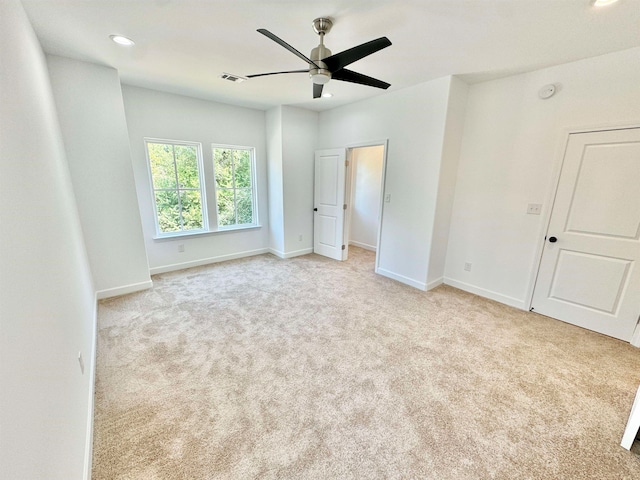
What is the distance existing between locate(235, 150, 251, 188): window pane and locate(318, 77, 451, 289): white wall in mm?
1862

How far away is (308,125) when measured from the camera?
4633 mm

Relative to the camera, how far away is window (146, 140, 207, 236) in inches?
151

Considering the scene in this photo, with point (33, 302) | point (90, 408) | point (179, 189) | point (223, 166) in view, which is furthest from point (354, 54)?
point (179, 189)

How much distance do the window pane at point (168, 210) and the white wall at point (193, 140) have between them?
145 millimetres

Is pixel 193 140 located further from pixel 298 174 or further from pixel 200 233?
pixel 298 174

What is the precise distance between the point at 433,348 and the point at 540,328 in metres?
1.29

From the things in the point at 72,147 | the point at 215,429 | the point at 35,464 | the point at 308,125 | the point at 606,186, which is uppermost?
the point at 308,125

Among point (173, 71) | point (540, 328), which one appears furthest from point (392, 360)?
point (173, 71)

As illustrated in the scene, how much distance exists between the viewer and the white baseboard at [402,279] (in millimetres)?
3558

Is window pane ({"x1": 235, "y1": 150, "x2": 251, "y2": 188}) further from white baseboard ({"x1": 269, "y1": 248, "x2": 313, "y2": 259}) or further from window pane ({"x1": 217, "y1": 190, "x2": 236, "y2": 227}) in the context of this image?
white baseboard ({"x1": 269, "y1": 248, "x2": 313, "y2": 259})

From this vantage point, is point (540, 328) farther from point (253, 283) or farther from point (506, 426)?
point (253, 283)

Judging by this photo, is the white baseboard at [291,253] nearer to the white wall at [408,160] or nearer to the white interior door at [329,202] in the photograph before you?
the white interior door at [329,202]

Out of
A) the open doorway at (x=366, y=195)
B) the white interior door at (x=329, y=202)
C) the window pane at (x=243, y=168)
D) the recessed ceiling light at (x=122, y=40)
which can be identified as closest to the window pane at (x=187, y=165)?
the window pane at (x=243, y=168)

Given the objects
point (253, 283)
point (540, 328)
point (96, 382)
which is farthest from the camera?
point (253, 283)
